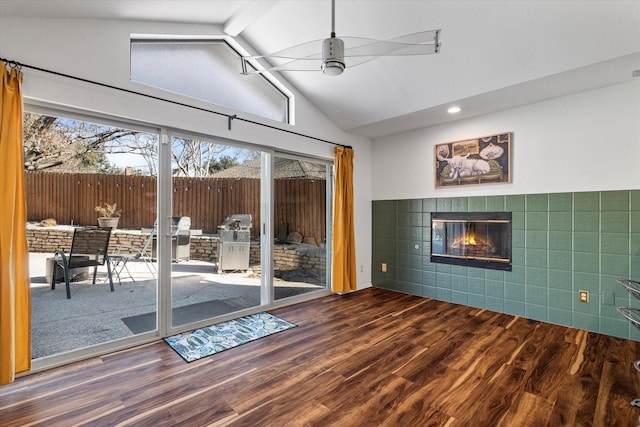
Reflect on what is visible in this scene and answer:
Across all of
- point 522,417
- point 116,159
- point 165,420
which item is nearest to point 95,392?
point 165,420

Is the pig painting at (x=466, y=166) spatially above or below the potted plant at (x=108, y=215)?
above

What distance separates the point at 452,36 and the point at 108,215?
11.4 feet

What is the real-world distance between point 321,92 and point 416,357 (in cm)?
315

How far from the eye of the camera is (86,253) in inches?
106

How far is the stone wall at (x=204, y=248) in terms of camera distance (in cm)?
246

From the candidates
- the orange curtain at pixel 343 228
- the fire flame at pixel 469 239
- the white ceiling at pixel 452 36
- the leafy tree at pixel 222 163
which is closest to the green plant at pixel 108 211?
the leafy tree at pixel 222 163

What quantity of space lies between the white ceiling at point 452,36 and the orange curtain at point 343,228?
1061mm

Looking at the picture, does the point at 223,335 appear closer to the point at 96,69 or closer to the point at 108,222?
the point at 108,222

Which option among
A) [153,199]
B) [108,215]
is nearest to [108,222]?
[108,215]

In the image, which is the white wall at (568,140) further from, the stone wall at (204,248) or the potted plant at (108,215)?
the potted plant at (108,215)

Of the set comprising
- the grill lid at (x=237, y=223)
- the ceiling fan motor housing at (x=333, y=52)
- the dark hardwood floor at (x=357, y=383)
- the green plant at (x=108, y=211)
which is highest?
the ceiling fan motor housing at (x=333, y=52)

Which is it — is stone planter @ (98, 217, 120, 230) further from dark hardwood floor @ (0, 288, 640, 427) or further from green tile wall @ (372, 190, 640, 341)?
→ green tile wall @ (372, 190, 640, 341)

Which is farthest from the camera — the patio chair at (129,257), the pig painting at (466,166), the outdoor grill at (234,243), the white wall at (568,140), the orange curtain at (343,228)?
the orange curtain at (343,228)

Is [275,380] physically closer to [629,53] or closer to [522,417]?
[522,417]
